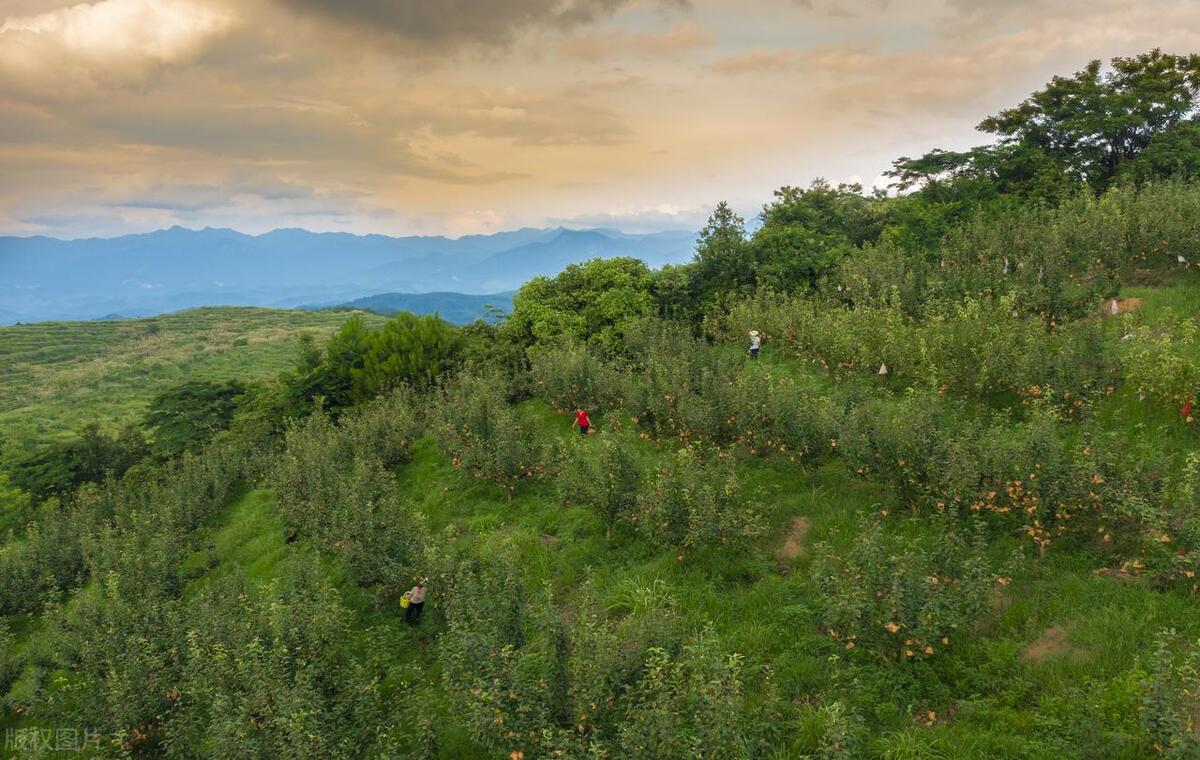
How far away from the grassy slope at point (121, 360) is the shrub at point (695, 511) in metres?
71.6

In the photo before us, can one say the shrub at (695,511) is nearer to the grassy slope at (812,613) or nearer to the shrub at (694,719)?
the grassy slope at (812,613)

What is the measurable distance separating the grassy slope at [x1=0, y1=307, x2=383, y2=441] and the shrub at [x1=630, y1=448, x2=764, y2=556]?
A: 235 feet

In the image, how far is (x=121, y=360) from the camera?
128 metres

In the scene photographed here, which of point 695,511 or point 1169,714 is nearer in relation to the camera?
point 1169,714

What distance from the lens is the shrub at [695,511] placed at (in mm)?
10789

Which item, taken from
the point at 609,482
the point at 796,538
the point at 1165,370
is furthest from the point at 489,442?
the point at 1165,370

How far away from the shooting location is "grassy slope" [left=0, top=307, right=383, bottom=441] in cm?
9231

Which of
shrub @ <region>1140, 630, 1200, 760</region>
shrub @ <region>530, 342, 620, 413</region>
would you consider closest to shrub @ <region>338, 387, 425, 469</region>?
shrub @ <region>530, 342, 620, 413</region>

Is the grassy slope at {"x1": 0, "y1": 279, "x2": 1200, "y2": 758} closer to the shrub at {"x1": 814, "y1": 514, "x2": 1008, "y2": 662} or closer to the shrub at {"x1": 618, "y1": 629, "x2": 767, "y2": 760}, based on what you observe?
the shrub at {"x1": 814, "y1": 514, "x2": 1008, "y2": 662}

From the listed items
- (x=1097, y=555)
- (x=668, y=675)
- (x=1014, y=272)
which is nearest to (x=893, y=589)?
(x=668, y=675)

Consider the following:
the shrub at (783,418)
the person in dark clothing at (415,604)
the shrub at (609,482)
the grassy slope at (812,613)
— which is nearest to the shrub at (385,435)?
the grassy slope at (812,613)

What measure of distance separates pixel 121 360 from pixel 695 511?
159 meters
